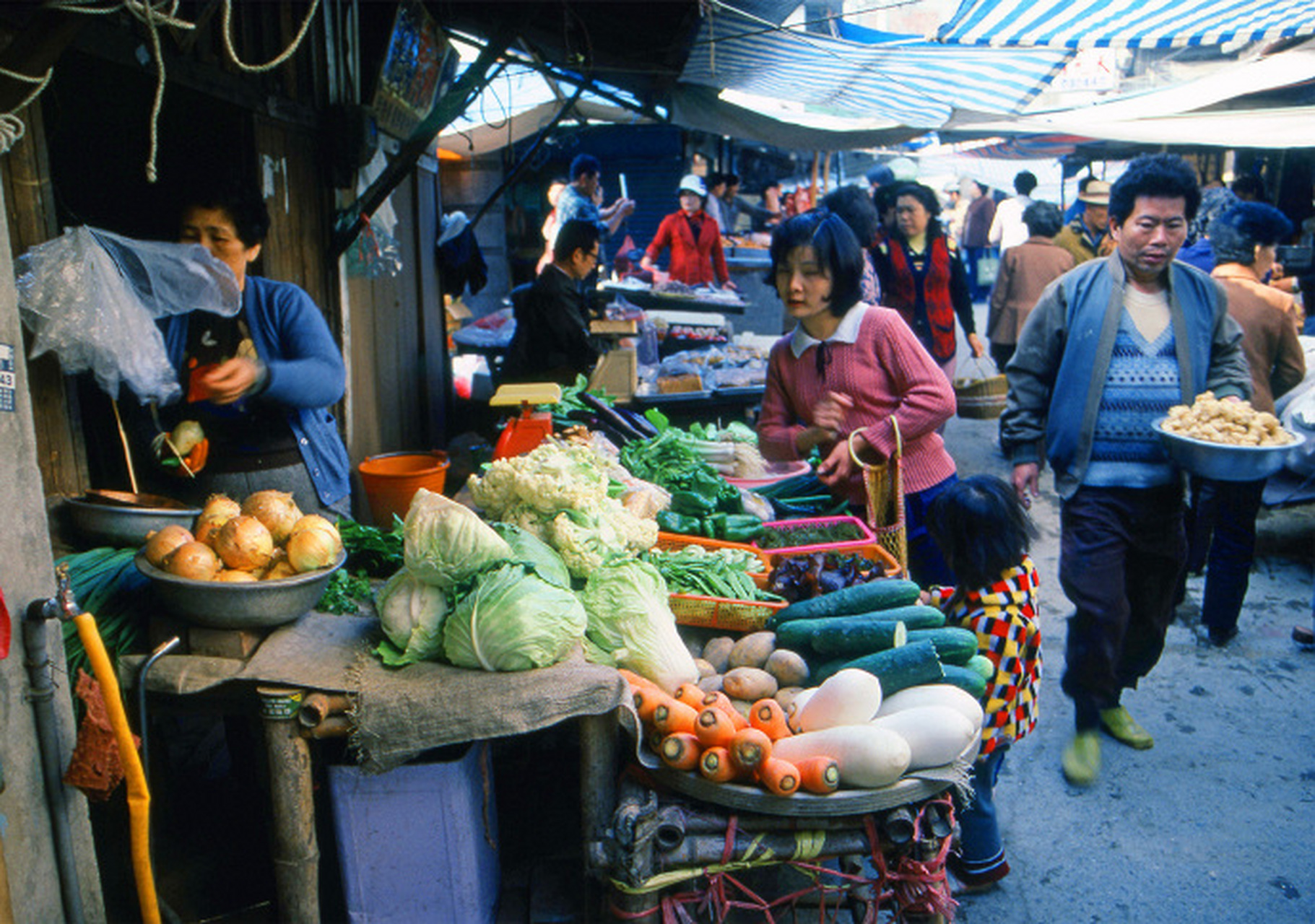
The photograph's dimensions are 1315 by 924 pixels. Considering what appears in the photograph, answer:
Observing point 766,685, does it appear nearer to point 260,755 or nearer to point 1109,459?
point 260,755

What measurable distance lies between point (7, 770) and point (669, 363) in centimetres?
647

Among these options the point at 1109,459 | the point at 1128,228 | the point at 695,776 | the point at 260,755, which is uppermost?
the point at 1128,228

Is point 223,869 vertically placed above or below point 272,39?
below

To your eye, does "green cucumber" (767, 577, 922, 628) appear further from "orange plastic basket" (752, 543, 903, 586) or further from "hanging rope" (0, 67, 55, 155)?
"hanging rope" (0, 67, 55, 155)

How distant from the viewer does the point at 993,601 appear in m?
2.97

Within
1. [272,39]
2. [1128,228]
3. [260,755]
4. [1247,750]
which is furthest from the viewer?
[272,39]

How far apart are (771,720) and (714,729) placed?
0.66 ft

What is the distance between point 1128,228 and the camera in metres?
3.72

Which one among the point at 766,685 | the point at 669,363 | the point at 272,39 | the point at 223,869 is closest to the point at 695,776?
the point at 766,685

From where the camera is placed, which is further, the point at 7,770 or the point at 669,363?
the point at 669,363

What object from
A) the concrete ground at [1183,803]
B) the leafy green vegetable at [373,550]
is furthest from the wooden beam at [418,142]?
the concrete ground at [1183,803]

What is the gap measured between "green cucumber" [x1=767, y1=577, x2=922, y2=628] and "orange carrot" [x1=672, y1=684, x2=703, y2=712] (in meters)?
0.48

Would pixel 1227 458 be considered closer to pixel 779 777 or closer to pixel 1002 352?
pixel 779 777

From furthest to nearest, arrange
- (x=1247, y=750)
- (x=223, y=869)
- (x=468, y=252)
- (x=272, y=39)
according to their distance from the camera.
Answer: (x=468, y=252), (x=272, y=39), (x=1247, y=750), (x=223, y=869)
